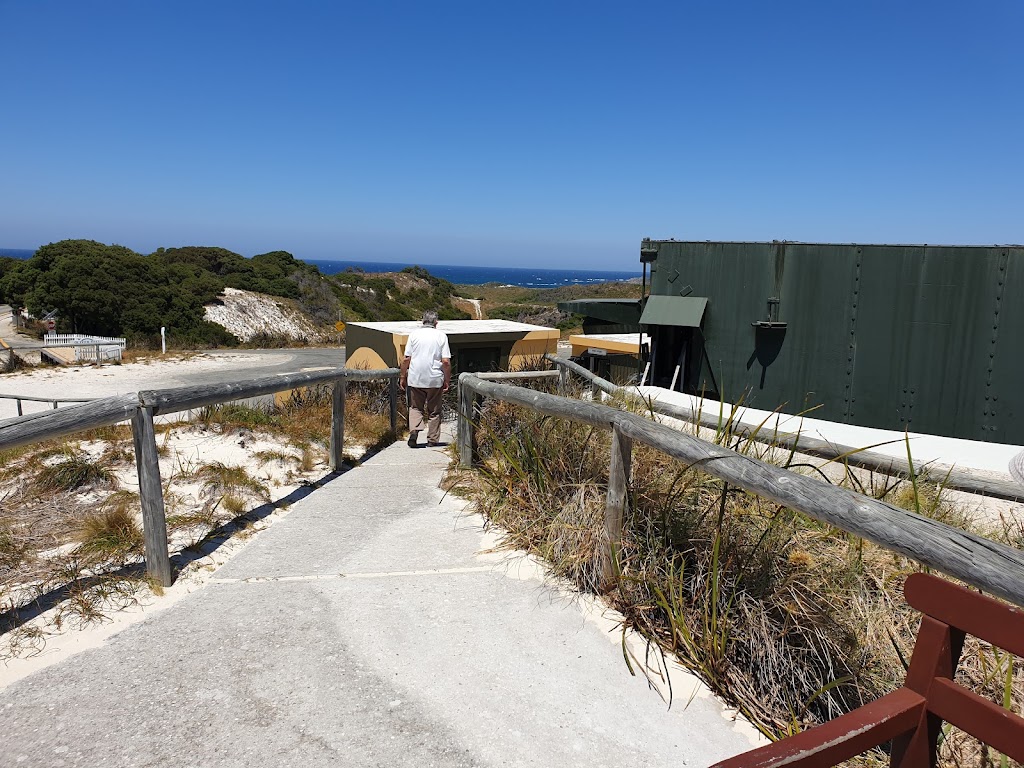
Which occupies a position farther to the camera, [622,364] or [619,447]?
[622,364]

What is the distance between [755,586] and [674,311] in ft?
20.3

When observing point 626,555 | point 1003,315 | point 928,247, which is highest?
point 928,247

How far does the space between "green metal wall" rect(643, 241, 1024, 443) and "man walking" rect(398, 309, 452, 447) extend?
11.1 ft

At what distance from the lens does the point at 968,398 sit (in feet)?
25.8

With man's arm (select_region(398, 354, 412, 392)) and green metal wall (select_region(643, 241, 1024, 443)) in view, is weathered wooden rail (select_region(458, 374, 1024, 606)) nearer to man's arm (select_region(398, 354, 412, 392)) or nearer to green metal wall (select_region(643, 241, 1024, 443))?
man's arm (select_region(398, 354, 412, 392))

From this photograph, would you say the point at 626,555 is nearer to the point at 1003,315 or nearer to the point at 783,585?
the point at 783,585

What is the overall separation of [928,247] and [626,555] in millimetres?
6028

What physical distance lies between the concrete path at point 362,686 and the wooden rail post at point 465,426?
1739 millimetres

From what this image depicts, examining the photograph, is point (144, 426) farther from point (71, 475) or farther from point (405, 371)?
point (405, 371)

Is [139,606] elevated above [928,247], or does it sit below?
below

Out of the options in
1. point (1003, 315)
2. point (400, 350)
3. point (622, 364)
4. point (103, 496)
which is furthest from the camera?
point (622, 364)

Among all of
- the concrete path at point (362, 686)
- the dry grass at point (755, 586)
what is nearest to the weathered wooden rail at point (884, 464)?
the dry grass at point (755, 586)

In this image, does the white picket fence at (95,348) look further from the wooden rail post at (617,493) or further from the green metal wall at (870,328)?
the wooden rail post at (617,493)

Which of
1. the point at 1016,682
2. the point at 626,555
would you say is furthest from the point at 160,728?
the point at 1016,682
